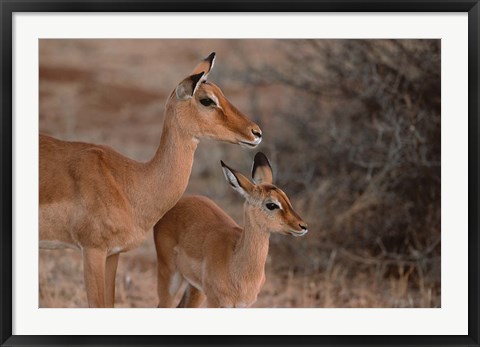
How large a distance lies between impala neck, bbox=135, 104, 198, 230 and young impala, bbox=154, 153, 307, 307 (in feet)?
1.03

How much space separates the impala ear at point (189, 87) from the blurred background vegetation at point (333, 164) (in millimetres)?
3110

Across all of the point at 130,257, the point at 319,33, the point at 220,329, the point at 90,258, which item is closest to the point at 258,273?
the point at 220,329

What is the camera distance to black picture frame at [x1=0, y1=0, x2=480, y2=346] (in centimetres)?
643

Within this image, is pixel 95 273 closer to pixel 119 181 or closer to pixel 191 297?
pixel 119 181

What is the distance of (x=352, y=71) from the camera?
1095cm

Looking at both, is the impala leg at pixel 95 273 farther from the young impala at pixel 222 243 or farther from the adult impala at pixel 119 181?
the young impala at pixel 222 243

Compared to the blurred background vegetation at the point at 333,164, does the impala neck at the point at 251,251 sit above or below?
below

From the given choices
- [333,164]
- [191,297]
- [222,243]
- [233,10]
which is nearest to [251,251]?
[222,243]

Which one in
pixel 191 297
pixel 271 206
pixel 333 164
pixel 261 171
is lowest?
pixel 191 297

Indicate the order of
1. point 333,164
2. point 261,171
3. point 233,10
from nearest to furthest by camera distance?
point 233,10 < point 261,171 < point 333,164

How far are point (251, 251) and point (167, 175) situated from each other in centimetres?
80

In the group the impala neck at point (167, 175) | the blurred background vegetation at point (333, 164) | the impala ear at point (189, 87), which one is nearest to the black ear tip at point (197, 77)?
the impala ear at point (189, 87)

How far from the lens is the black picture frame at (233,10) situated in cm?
643

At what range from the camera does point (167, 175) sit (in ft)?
22.8
